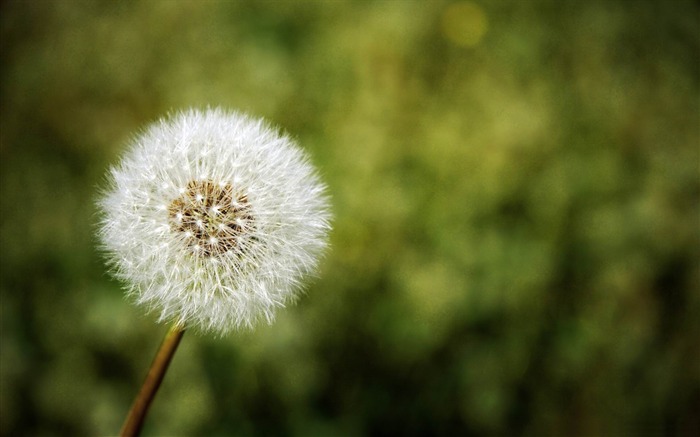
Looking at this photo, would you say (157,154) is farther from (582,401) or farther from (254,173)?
(582,401)

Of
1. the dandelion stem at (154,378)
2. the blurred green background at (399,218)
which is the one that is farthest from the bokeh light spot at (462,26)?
the dandelion stem at (154,378)

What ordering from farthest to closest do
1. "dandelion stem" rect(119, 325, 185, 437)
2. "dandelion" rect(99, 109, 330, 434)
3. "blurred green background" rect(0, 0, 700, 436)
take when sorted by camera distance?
"blurred green background" rect(0, 0, 700, 436), "dandelion" rect(99, 109, 330, 434), "dandelion stem" rect(119, 325, 185, 437)

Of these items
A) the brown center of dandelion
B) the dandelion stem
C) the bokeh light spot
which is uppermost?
the bokeh light spot

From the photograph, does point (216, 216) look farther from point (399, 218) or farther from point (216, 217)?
point (399, 218)

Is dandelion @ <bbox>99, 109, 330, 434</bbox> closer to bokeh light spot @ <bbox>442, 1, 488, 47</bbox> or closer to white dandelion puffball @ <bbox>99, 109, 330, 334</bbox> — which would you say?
white dandelion puffball @ <bbox>99, 109, 330, 334</bbox>

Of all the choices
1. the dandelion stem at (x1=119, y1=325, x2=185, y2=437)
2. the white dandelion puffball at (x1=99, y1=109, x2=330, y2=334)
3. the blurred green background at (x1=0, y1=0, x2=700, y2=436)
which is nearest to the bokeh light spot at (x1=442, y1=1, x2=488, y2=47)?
the blurred green background at (x1=0, y1=0, x2=700, y2=436)

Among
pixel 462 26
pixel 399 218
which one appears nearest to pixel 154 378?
pixel 399 218

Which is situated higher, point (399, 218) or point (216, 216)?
point (399, 218)

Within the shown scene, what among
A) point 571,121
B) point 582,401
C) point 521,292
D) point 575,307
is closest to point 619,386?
point 582,401
